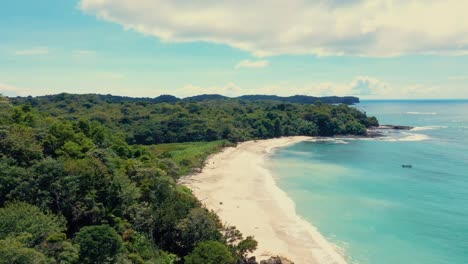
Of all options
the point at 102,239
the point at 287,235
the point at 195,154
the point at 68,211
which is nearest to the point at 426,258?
the point at 287,235

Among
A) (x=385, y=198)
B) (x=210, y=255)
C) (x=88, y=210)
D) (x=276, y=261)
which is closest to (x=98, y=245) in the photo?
(x=88, y=210)

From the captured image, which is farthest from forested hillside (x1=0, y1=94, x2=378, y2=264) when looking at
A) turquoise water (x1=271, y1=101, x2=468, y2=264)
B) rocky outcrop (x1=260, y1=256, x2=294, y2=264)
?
turquoise water (x1=271, y1=101, x2=468, y2=264)

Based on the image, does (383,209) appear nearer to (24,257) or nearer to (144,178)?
(144,178)

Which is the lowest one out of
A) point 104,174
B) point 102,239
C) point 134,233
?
point 134,233

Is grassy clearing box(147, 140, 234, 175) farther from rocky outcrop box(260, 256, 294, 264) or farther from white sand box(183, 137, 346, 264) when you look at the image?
rocky outcrop box(260, 256, 294, 264)

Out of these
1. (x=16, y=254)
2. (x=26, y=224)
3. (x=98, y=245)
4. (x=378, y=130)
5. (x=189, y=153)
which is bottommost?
(x=189, y=153)

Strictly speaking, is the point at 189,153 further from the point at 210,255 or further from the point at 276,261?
the point at 210,255

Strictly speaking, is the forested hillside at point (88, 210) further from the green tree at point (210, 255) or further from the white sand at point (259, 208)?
the white sand at point (259, 208)

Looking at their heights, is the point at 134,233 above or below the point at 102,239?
below
